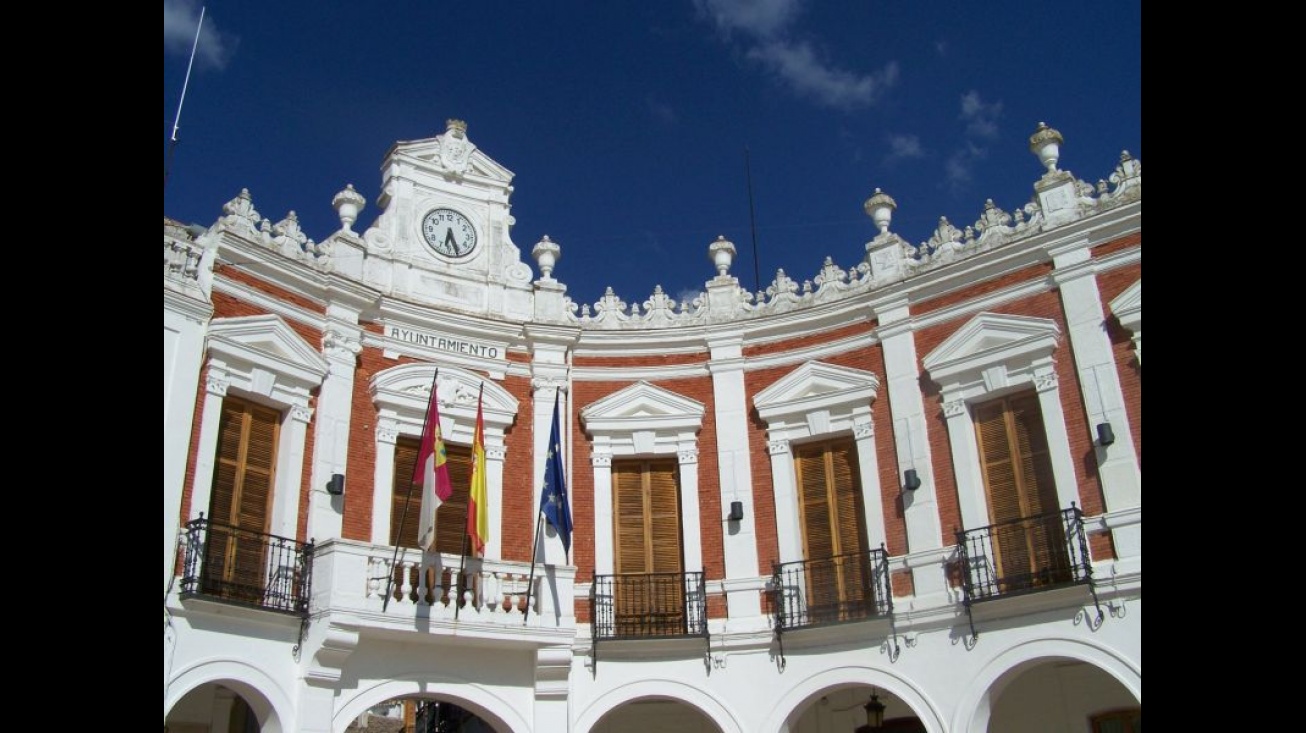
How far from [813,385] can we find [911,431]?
167 cm

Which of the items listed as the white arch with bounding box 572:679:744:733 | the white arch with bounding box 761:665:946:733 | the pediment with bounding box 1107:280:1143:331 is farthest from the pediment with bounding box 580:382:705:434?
the pediment with bounding box 1107:280:1143:331

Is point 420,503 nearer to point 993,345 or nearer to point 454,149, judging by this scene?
point 454,149

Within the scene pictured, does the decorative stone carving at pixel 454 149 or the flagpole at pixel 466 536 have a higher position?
the decorative stone carving at pixel 454 149

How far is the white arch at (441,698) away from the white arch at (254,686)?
0.63 m

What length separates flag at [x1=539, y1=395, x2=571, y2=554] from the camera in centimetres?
1516

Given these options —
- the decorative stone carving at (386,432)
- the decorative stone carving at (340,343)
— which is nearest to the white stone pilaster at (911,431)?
the decorative stone carving at (386,432)

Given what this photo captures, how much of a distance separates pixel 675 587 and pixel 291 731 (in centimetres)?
529

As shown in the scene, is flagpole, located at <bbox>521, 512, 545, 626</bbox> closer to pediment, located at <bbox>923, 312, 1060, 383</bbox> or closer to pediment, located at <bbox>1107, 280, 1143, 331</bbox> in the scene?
pediment, located at <bbox>923, 312, 1060, 383</bbox>

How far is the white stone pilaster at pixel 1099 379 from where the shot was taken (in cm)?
1404

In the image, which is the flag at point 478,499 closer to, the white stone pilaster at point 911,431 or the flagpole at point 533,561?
the flagpole at point 533,561

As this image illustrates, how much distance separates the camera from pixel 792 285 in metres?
17.9
